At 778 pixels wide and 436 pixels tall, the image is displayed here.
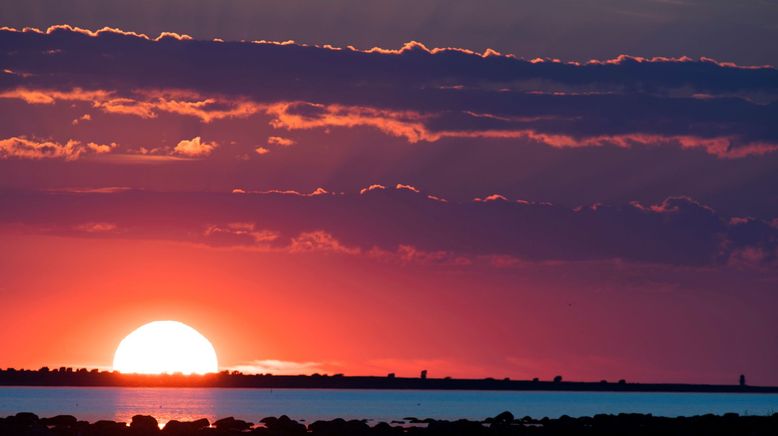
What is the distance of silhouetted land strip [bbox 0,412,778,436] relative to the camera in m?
83.9

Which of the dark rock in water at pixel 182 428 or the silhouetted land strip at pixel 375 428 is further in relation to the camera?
the silhouetted land strip at pixel 375 428

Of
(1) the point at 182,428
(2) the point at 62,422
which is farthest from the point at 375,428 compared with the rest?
(2) the point at 62,422

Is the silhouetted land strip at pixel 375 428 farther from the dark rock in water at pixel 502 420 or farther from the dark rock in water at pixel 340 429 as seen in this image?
the dark rock in water at pixel 502 420

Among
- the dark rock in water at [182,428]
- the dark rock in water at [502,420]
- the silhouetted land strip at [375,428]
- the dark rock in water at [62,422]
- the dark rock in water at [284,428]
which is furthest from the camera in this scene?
the dark rock in water at [502,420]

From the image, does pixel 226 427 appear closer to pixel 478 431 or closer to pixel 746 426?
pixel 478 431

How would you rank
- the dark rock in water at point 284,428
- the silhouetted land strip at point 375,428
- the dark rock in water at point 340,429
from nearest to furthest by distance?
the silhouetted land strip at point 375,428, the dark rock in water at point 284,428, the dark rock in water at point 340,429

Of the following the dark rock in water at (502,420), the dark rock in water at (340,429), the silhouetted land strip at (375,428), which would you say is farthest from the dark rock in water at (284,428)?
the dark rock in water at (502,420)

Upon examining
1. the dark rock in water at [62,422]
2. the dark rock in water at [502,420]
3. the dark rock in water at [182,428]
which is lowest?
the dark rock in water at [182,428]

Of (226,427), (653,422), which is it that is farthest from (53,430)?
(653,422)

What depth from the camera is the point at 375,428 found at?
91.4 metres

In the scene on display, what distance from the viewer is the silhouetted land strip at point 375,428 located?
83938 millimetres

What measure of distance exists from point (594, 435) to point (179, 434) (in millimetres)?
24465

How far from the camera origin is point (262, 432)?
85.2m

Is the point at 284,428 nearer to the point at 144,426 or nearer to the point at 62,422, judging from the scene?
the point at 144,426
